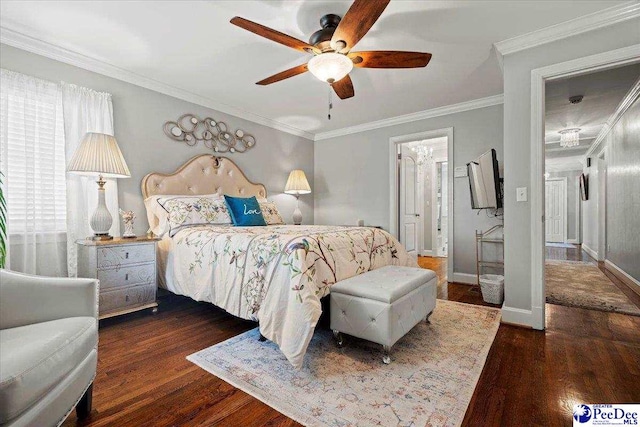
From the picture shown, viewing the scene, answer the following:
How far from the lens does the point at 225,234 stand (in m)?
2.50

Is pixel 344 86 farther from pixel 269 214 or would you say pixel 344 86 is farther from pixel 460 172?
pixel 460 172

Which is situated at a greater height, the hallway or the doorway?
the doorway

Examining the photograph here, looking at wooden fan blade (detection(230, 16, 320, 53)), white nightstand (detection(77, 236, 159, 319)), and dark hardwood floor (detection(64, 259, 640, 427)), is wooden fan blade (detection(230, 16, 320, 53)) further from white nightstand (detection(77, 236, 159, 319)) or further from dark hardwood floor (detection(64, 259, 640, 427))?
dark hardwood floor (detection(64, 259, 640, 427))

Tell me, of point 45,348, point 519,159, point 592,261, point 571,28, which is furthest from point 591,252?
point 45,348

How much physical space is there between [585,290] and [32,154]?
582 centimetres

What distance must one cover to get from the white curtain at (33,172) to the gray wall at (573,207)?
35.7 feet

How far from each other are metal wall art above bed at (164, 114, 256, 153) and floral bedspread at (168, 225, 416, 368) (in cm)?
132

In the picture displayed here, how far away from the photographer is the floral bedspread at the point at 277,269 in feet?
5.99

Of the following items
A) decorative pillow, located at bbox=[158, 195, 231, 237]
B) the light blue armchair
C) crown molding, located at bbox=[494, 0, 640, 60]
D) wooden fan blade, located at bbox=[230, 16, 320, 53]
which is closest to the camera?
the light blue armchair

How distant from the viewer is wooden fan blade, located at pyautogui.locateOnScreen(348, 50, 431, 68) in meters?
2.12

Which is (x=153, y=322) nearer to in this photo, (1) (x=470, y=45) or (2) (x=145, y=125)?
(2) (x=145, y=125)

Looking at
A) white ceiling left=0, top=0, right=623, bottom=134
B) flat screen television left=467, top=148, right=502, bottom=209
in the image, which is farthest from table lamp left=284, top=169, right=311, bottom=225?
flat screen television left=467, top=148, right=502, bottom=209

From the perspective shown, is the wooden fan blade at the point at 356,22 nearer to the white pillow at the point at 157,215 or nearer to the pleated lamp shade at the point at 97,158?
the pleated lamp shade at the point at 97,158

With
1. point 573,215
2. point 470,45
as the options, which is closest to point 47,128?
point 470,45
